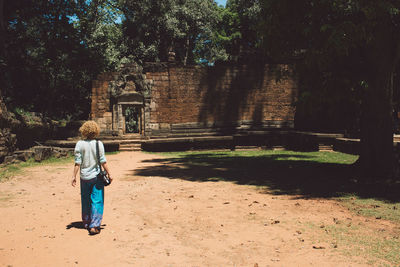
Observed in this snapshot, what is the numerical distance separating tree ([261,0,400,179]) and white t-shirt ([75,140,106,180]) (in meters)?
6.01

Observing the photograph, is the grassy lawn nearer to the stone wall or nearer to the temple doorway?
the stone wall

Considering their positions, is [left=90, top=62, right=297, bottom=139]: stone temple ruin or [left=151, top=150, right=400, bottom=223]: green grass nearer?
[left=151, top=150, right=400, bottom=223]: green grass

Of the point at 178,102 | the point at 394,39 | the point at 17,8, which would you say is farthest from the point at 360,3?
the point at 17,8

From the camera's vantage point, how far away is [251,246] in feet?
14.7

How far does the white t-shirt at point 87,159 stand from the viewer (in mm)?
5000

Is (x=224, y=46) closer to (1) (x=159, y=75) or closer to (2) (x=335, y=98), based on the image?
(1) (x=159, y=75)

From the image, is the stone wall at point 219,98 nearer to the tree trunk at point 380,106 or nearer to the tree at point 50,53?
the tree at point 50,53

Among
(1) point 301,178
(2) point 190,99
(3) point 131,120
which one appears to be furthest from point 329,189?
(3) point 131,120

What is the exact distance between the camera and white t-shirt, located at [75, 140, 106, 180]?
197 inches

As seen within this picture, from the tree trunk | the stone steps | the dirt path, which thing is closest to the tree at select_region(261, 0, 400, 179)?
the tree trunk

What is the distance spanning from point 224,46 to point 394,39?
28770 millimetres

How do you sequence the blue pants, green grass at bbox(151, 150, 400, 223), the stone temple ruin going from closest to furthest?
the blue pants < green grass at bbox(151, 150, 400, 223) < the stone temple ruin

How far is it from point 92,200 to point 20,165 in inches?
323

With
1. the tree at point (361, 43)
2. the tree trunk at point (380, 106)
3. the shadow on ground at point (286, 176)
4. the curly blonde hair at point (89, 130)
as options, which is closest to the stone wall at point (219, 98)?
the shadow on ground at point (286, 176)
